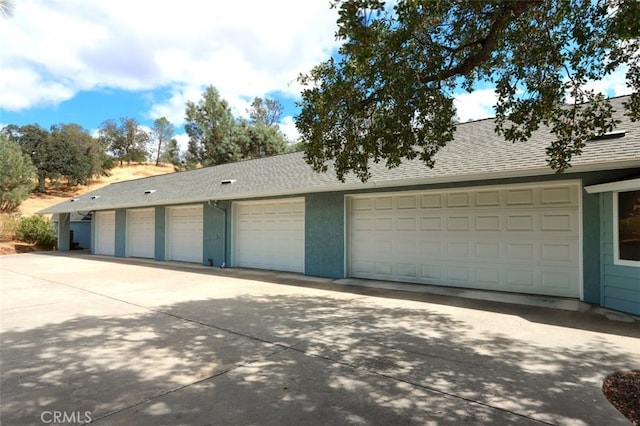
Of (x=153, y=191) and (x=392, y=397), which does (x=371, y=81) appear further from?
(x=153, y=191)

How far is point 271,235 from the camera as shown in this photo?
1251cm

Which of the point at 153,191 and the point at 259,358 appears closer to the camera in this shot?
the point at 259,358

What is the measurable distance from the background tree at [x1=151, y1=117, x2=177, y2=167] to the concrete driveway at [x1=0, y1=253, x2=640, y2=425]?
61.3 m

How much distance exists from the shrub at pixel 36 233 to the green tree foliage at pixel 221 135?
15.0 metres

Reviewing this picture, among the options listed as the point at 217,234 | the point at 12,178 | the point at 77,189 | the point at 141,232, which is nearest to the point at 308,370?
the point at 217,234

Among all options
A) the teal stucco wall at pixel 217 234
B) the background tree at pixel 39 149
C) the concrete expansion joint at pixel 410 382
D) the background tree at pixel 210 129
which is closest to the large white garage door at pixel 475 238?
the teal stucco wall at pixel 217 234

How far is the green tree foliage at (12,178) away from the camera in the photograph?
31844 millimetres

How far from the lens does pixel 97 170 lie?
48.5 metres

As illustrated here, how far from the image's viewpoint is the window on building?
608 centimetres

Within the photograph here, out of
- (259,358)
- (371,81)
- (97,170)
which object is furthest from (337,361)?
(97,170)

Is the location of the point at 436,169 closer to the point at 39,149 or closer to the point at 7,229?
the point at 7,229

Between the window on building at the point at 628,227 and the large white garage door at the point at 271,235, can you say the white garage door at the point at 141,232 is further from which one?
the window on building at the point at 628,227

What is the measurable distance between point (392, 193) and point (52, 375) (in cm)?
779

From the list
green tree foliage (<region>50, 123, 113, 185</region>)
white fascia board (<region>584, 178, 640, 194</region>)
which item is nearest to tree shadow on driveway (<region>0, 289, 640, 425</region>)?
white fascia board (<region>584, 178, 640, 194</region>)
